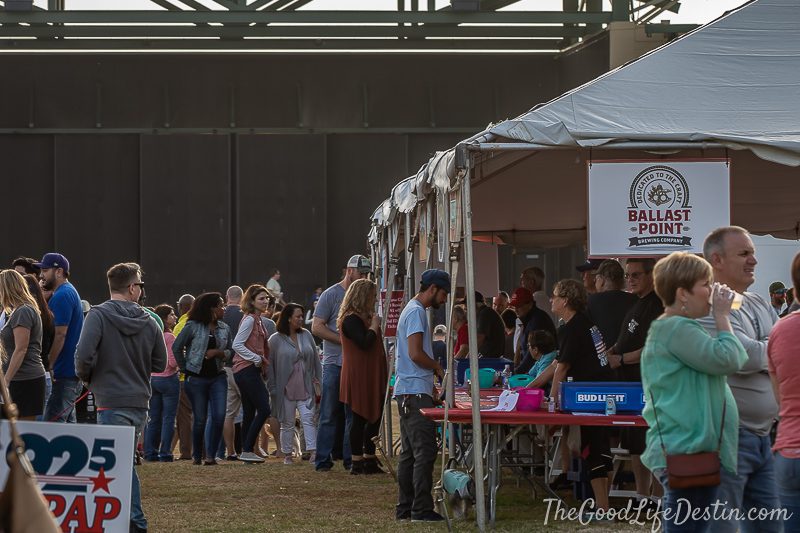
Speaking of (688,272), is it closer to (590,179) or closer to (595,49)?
(590,179)

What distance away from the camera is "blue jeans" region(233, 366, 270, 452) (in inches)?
506

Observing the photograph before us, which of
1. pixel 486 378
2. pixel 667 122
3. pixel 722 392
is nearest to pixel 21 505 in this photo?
pixel 722 392

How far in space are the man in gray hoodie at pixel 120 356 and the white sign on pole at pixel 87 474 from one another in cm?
166

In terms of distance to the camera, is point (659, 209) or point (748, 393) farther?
point (659, 209)

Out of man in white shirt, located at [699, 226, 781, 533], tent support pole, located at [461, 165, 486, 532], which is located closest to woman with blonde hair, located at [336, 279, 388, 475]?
tent support pole, located at [461, 165, 486, 532]

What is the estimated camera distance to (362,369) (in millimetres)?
11352

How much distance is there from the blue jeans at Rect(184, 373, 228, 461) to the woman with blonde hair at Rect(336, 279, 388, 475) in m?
1.46

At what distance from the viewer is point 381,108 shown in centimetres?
2825

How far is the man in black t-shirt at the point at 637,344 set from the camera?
850 cm

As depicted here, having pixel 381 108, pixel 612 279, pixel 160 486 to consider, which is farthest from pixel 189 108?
pixel 612 279

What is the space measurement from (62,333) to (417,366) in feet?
8.60

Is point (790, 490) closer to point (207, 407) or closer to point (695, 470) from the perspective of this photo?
point (695, 470)

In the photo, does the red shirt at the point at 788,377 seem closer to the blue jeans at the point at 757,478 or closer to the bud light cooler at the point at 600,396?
the blue jeans at the point at 757,478

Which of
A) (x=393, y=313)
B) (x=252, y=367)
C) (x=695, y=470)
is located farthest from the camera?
(x=252, y=367)
